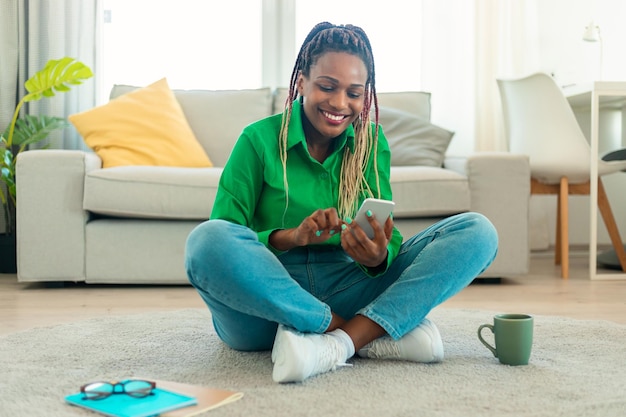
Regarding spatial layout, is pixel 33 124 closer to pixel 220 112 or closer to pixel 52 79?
pixel 52 79

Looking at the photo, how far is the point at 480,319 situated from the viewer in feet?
7.48

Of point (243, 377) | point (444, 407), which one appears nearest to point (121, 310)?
point (243, 377)

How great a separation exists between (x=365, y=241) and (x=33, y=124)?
241 cm

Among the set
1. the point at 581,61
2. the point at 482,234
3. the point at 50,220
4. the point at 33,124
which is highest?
the point at 581,61

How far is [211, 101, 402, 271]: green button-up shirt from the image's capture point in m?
1.71

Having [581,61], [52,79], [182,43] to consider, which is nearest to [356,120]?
[52,79]

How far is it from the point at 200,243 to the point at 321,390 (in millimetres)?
347

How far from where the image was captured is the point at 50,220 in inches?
118

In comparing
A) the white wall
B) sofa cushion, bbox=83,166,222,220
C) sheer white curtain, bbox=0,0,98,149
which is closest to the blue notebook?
sofa cushion, bbox=83,166,222,220

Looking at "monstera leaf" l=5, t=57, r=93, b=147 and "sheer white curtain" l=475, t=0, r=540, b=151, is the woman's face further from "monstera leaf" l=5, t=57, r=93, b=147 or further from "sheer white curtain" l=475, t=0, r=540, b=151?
"sheer white curtain" l=475, t=0, r=540, b=151

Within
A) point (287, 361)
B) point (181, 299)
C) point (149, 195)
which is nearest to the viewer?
point (287, 361)

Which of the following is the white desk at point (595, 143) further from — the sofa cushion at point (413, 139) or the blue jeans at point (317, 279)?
the blue jeans at point (317, 279)

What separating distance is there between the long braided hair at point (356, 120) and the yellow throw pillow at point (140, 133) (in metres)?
1.63

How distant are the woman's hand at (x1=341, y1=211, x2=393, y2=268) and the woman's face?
0.25 metres
